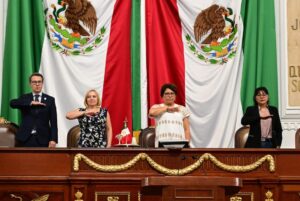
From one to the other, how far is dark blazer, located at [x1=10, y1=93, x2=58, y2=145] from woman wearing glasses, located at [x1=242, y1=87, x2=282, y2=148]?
6.88 feet

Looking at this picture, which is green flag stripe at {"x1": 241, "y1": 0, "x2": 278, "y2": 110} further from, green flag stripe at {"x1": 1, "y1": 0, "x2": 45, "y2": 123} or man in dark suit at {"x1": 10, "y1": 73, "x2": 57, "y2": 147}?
man in dark suit at {"x1": 10, "y1": 73, "x2": 57, "y2": 147}

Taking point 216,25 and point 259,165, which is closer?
point 259,165

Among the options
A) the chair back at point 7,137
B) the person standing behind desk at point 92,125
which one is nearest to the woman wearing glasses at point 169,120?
the person standing behind desk at point 92,125

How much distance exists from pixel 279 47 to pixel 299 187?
3173 millimetres

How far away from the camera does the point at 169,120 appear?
7.85 meters

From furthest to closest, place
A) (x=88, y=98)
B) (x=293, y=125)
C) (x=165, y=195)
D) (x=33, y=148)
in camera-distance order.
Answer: (x=293, y=125), (x=88, y=98), (x=33, y=148), (x=165, y=195)

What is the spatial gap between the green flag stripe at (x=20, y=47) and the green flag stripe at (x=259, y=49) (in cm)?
280

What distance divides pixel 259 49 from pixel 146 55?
5.07 ft

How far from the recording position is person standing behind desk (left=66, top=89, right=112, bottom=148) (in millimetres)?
7965

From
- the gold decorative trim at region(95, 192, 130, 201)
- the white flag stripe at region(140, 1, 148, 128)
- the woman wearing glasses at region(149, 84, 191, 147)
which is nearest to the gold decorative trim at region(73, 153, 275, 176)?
the gold decorative trim at region(95, 192, 130, 201)

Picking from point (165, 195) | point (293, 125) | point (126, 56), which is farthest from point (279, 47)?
point (165, 195)

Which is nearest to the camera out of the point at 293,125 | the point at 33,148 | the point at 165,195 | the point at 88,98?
the point at 165,195

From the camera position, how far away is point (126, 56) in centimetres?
1016

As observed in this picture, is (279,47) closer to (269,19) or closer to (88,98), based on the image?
(269,19)
